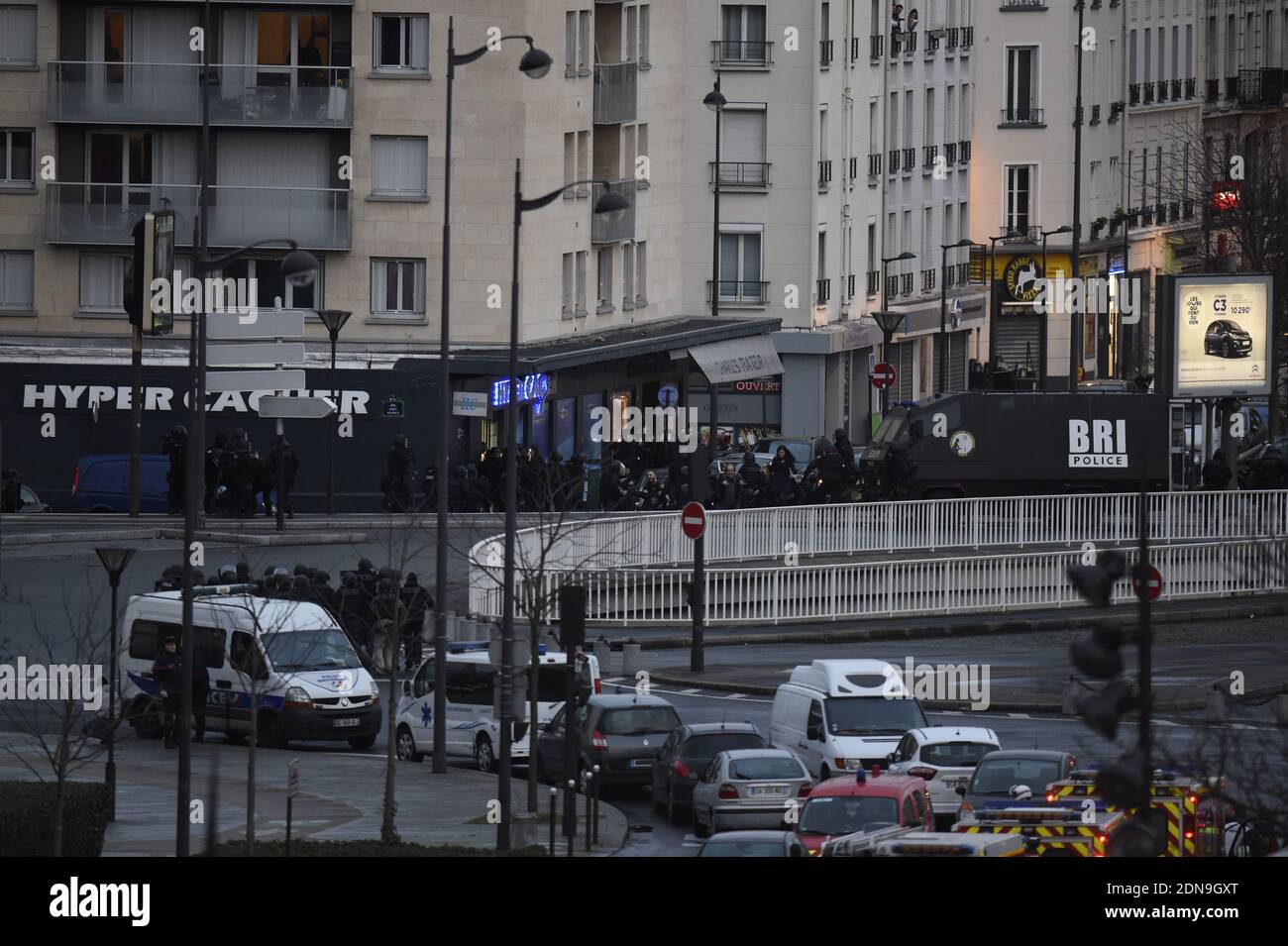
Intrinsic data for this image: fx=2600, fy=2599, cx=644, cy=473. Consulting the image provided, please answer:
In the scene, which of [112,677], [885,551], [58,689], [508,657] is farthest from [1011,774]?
[885,551]

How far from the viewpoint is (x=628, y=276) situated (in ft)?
213

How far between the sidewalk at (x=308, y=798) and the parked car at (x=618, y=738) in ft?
2.14

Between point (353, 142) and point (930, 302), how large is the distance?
101ft

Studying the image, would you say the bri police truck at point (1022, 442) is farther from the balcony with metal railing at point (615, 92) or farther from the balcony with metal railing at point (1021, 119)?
the balcony with metal railing at point (1021, 119)

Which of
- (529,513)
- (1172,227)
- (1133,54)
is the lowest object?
(529,513)

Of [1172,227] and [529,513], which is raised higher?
[1172,227]

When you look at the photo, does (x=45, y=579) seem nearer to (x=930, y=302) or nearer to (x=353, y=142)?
(x=353, y=142)

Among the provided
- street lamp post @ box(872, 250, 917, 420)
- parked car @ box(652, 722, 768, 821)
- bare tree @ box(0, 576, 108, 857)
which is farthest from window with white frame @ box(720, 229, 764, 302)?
parked car @ box(652, 722, 768, 821)

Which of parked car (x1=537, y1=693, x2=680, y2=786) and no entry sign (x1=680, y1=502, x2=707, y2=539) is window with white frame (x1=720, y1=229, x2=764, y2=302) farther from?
parked car (x1=537, y1=693, x2=680, y2=786)

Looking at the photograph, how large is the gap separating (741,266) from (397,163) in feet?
55.8

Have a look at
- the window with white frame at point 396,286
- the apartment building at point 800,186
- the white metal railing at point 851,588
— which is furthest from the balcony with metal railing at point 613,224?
the white metal railing at point 851,588

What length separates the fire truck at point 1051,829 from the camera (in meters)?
21.5

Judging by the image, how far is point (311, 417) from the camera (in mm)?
52281

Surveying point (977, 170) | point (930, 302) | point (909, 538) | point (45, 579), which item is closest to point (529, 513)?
point (909, 538)
